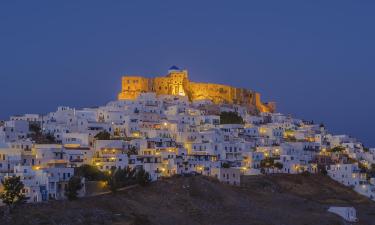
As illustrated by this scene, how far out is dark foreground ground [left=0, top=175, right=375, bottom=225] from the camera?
47.4 m

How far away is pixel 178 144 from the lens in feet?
231

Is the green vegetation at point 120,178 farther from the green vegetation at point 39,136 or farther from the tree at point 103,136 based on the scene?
the tree at point 103,136

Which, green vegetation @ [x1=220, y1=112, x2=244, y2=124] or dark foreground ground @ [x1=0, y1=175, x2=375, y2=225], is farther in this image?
green vegetation @ [x1=220, y1=112, x2=244, y2=124]

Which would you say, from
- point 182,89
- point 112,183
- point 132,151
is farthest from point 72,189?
point 182,89

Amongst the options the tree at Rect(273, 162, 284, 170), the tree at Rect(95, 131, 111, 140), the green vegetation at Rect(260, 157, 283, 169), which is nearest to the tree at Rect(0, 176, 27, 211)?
the tree at Rect(95, 131, 111, 140)

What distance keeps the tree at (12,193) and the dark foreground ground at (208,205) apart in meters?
0.64

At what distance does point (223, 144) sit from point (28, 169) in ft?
80.2

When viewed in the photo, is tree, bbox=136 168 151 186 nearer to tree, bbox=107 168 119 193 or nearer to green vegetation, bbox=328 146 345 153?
tree, bbox=107 168 119 193

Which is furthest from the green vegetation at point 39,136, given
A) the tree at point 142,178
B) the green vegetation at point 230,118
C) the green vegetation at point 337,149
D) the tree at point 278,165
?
the green vegetation at point 337,149

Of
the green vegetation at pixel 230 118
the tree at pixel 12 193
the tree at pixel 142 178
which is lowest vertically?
the tree at pixel 12 193

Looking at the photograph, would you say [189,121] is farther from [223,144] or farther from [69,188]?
[69,188]

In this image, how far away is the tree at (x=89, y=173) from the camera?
180 feet

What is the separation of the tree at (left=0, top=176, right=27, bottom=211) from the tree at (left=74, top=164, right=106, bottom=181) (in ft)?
24.8

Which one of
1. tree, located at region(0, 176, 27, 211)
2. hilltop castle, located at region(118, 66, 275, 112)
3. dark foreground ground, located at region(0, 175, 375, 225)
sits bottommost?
dark foreground ground, located at region(0, 175, 375, 225)
